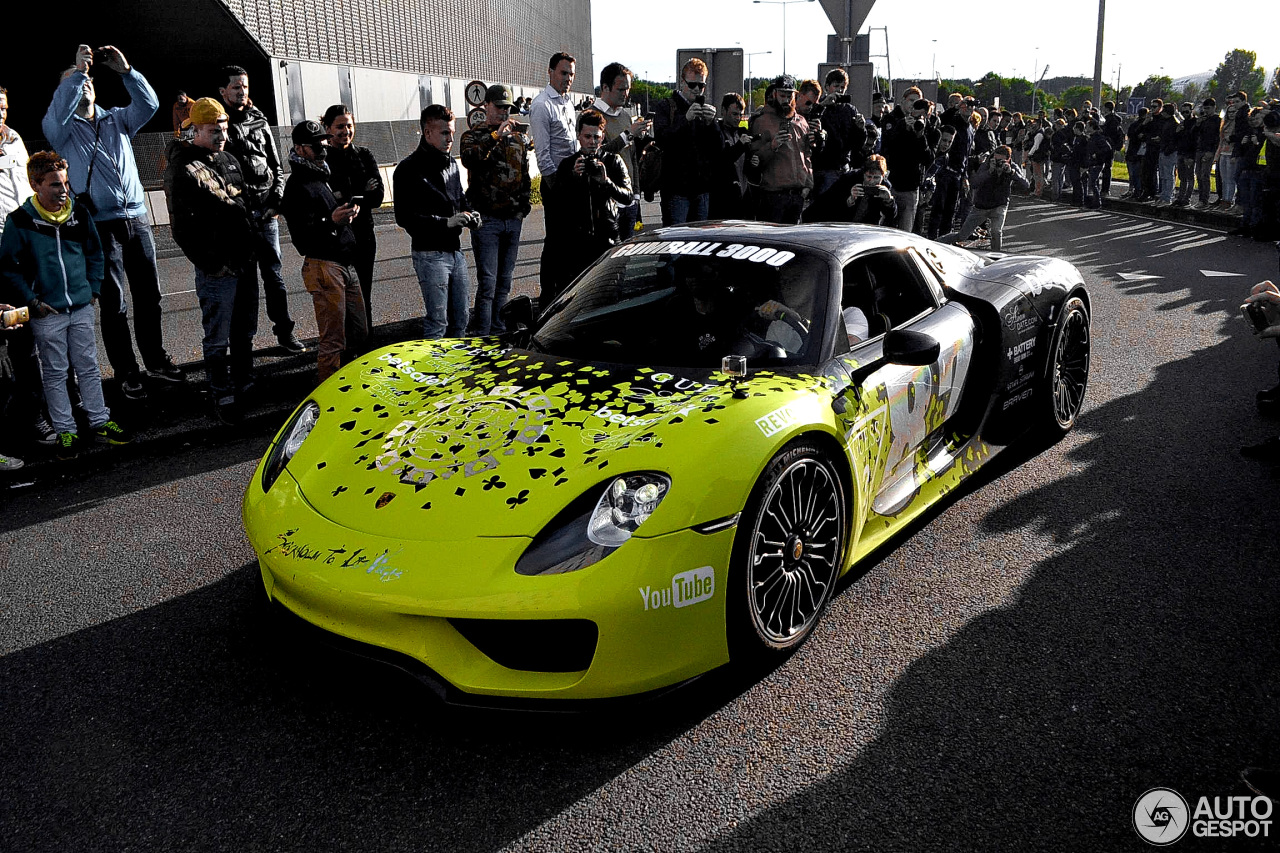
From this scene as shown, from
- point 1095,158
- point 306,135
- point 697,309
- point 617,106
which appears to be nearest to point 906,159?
point 617,106

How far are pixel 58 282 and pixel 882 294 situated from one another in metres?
4.17

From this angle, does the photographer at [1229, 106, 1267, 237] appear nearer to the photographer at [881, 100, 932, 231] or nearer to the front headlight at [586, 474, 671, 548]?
the photographer at [881, 100, 932, 231]

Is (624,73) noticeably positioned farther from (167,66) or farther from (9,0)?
(9,0)

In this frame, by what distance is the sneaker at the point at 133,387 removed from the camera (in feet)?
20.0

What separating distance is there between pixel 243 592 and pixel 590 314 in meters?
1.68

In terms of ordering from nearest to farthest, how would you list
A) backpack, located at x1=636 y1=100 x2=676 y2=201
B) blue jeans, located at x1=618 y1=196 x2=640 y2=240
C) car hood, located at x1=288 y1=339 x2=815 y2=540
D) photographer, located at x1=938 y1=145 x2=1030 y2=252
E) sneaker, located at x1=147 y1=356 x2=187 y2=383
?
car hood, located at x1=288 y1=339 x2=815 y2=540 → sneaker, located at x1=147 y1=356 x2=187 y2=383 → blue jeans, located at x1=618 y1=196 x2=640 y2=240 → backpack, located at x1=636 y1=100 x2=676 y2=201 → photographer, located at x1=938 y1=145 x2=1030 y2=252

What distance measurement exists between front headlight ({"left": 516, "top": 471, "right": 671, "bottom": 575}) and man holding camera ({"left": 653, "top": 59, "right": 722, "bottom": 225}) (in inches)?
241

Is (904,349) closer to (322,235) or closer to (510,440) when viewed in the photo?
(510,440)

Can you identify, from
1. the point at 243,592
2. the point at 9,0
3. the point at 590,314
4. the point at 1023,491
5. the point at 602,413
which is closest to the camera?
the point at 602,413

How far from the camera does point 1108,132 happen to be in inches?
740

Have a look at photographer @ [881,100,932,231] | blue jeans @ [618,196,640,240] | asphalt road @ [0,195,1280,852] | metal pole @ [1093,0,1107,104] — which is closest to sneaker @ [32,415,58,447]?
asphalt road @ [0,195,1280,852]

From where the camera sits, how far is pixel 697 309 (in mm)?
3756

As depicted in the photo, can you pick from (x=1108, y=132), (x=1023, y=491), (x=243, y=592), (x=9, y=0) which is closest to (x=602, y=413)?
(x=243, y=592)

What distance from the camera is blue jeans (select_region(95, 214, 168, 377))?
609 cm
